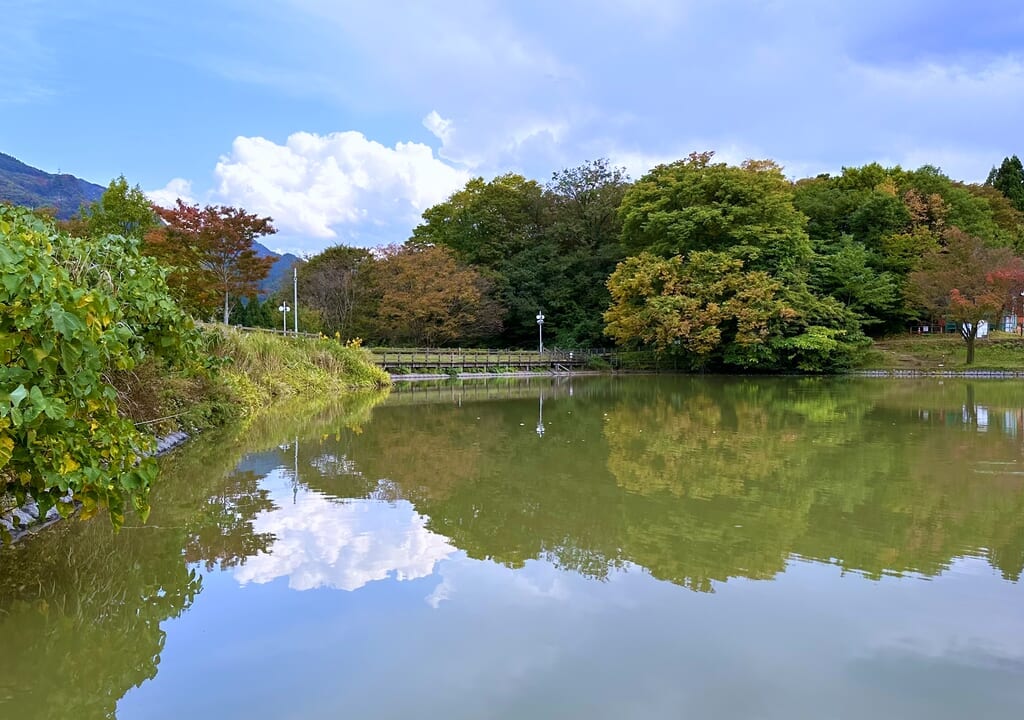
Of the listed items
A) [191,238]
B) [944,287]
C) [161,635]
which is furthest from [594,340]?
[161,635]

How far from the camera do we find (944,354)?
2922cm

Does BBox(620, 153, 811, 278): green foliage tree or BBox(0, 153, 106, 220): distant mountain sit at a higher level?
BBox(0, 153, 106, 220): distant mountain

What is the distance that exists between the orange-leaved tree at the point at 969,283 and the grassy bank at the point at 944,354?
29.1 inches

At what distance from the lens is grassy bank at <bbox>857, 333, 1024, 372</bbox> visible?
27.2 m

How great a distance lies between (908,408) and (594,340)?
23.9m

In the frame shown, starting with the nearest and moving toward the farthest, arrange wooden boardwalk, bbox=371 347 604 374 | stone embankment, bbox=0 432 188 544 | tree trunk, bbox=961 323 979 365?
stone embankment, bbox=0 432 188 544, tree trunk, bbox=961 323 979 365, wooden boardwalk, bbox=371 347 604 374

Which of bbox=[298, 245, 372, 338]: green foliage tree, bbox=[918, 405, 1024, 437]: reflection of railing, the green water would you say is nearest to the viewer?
the green water

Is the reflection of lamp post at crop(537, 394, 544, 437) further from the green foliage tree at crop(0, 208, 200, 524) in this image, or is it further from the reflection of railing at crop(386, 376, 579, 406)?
the green foliage tree at crop(0, 208, 200, 524)

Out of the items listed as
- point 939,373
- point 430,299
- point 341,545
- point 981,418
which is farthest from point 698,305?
point 341,545

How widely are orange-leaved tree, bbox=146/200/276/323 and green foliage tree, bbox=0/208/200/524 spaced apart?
1780 centimetres

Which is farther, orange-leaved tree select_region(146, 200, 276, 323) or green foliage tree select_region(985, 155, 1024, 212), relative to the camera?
green foliage tree select_region(985, 155, 1024, 212)

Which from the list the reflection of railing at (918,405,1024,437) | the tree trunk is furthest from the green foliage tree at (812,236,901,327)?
the reflection of railing at (918,405,1024,437)

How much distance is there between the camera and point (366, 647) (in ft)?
10.7

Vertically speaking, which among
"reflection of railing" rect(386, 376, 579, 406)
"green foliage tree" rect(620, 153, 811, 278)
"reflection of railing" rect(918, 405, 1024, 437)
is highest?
"green foliage tree" rect(620, 153, 811, 278)
